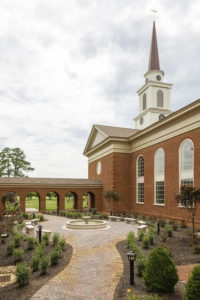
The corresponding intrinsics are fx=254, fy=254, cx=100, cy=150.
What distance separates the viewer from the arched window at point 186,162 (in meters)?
18.4

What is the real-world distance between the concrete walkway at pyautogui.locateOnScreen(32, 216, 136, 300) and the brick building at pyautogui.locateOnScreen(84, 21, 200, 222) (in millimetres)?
8742

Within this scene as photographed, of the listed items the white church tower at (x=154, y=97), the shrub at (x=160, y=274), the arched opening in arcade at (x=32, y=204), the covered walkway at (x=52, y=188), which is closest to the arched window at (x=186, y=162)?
the shrub at (x=160, y=274)

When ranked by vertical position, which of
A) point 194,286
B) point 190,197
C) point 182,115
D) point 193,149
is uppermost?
point 182,115

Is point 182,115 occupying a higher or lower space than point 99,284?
higher

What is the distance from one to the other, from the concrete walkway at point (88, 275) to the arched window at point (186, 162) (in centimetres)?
822

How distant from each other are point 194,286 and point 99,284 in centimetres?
322

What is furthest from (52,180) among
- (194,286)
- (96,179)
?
(194,286)

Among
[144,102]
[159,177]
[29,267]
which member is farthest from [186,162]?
[144,102]

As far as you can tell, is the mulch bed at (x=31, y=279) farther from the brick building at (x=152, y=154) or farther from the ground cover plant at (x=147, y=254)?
the brick building at (x=152, y=154)

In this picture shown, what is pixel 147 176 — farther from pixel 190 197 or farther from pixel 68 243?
pixel 68 243

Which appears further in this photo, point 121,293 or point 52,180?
point 52,180

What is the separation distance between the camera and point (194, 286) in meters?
5.55

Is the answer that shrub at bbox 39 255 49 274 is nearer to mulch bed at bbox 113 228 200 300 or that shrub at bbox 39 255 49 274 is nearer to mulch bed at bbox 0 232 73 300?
mulch bed at bbox 0 232 73 300

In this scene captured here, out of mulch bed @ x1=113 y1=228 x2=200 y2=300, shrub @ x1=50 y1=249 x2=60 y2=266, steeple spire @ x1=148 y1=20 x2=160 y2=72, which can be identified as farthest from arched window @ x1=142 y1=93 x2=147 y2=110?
shrub @ x1=50 y1=249 x2=60 y2=266
